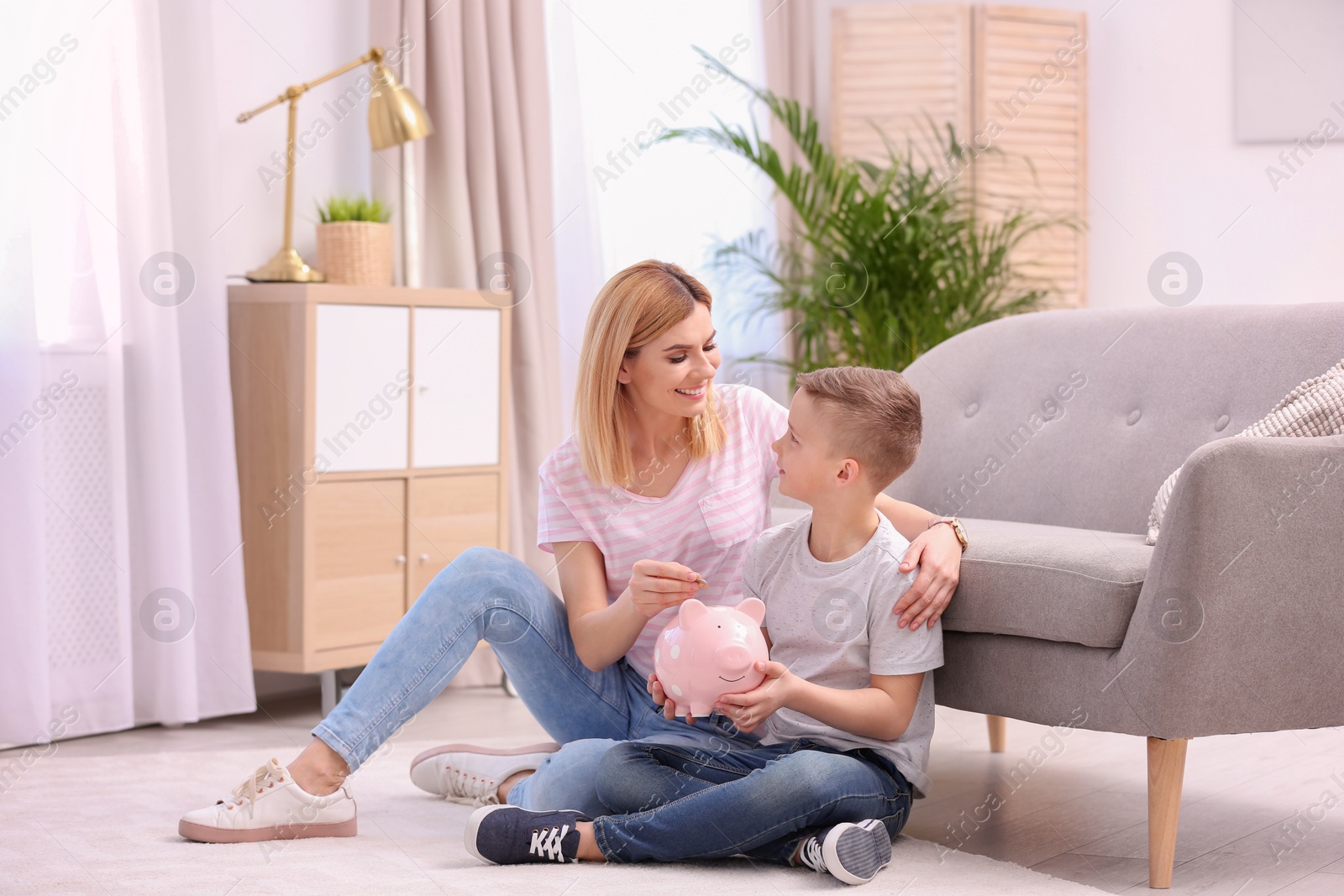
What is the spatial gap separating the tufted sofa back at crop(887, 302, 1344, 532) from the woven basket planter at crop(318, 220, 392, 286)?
1270 millimetres

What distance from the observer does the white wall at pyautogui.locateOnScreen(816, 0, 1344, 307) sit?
13.5 feet

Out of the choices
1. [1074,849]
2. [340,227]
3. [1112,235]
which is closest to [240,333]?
[340,227]

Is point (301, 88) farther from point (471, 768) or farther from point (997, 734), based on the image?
point (997, 734)

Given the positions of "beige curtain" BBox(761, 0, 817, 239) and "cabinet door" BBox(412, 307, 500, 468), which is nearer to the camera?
"cabinet door" BBox(412, 307, 500, 468)

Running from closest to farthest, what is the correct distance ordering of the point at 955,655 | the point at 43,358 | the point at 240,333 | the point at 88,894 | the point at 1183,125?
the point at 88,894
the point at 955,655
the point at 43,358
the point at 240,333
the point at 1183,125

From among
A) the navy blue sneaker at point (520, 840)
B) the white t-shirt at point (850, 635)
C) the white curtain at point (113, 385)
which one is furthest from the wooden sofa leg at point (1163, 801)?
the white curtain at point (113, 385)

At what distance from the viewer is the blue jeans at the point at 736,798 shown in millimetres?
1691

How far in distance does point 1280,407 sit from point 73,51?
2408mm

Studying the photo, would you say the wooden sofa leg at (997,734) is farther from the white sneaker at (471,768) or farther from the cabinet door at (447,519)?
the cabinet door at (447,519)

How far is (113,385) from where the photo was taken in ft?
9.25

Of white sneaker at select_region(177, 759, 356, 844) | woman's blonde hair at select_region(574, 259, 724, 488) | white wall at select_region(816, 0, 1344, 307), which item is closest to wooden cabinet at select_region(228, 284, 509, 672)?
white sneaker at select_region(177, 759, 356, 844)

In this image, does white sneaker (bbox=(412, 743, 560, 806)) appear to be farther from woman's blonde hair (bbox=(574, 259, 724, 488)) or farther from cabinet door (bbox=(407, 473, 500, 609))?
cabinet door (bbox=(407, 473, 500, 609))

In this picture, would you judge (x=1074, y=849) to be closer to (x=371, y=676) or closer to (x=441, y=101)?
(x=371, y=676)

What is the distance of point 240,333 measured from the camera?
9.95 ft
